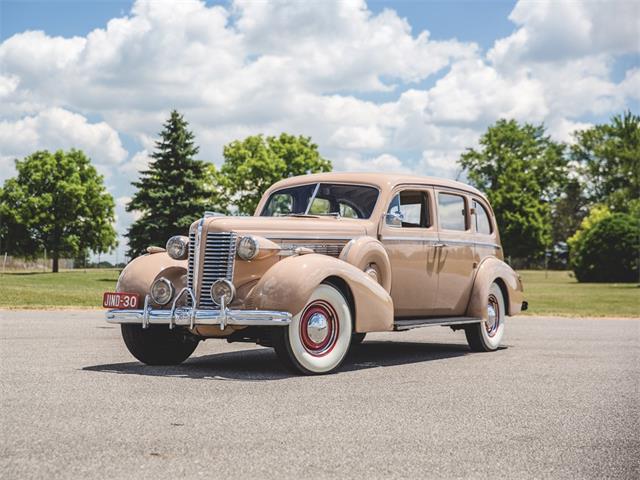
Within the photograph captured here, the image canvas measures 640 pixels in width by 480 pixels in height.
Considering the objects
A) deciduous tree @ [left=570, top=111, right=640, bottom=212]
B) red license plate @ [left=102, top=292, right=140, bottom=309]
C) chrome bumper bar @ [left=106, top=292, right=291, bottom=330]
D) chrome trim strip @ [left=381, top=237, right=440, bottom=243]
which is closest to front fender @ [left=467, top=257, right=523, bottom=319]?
chrome trim strip @ [left=381, top=237, right=440, bottom=243]

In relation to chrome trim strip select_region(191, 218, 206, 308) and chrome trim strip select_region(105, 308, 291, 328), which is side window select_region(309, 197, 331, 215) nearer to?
chrome trim strip select_region(191, 218, 206, 308)

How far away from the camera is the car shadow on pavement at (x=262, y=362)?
7988mm

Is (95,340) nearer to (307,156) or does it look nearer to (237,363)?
(237,363)

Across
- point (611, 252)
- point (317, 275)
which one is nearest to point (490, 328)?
point (317, 275)

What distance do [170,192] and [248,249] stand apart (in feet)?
112

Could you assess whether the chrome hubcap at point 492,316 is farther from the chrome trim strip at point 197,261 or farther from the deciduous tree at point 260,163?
the deciduous tree at point 260,163

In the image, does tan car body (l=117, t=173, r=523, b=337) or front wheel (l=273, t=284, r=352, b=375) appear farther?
tan car body (l=117, t=173, r=523, b=337)

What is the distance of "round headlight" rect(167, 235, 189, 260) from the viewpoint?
28.2 ft

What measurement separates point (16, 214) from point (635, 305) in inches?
1936

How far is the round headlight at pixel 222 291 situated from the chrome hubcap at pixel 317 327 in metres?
0.79

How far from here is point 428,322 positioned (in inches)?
372

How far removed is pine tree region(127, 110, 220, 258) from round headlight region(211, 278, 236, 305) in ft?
108

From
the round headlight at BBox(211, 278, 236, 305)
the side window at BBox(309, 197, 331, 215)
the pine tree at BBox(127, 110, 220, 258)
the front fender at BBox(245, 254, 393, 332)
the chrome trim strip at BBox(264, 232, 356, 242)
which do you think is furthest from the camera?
the pine tree at BBox(127, 110, 220, 258)

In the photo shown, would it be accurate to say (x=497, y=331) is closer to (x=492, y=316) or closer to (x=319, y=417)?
(x=492, y=316)
